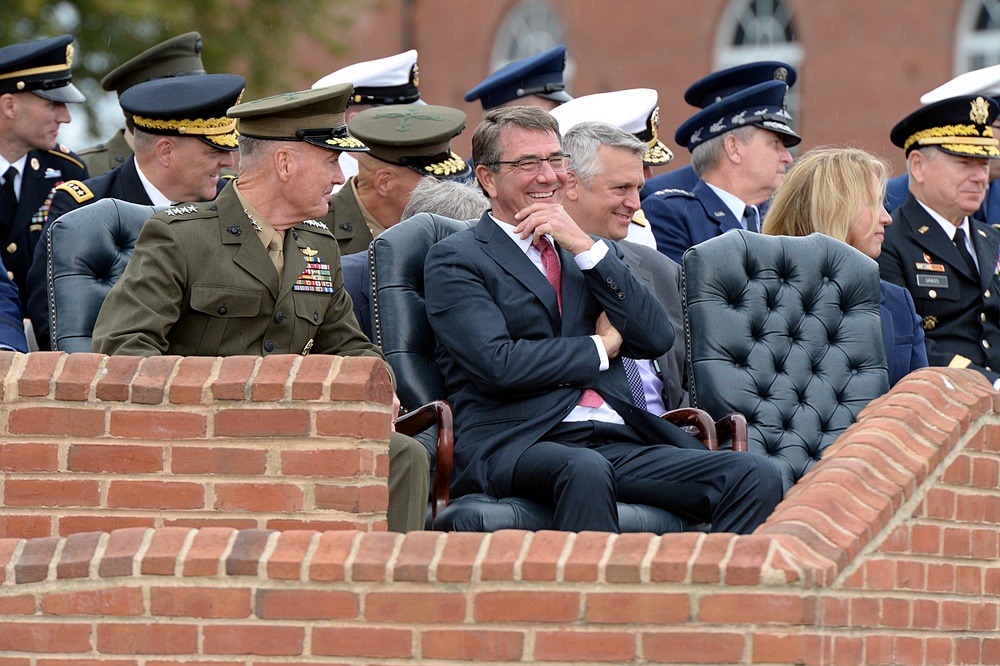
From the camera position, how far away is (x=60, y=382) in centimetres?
426

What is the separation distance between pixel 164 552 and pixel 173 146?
8.36 ft

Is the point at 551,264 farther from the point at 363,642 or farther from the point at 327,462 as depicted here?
the point at 363,642

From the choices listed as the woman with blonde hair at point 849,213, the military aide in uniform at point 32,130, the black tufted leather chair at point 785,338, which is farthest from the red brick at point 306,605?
the military aide in uniform at point 32,130

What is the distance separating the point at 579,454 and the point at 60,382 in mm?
1571

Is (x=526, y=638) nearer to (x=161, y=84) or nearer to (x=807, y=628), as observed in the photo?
(x=807, y=628)

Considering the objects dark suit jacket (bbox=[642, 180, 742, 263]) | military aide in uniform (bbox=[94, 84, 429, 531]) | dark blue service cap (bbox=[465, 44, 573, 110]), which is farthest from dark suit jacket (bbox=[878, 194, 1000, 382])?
military aide in uniform (bbox=[94, 84, 429, 531])

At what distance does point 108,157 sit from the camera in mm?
7809

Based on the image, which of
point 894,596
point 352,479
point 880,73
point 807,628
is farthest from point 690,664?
point 880,73

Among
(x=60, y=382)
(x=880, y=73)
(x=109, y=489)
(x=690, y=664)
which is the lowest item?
(x=690, y=664)

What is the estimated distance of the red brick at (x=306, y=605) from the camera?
393 centimetres

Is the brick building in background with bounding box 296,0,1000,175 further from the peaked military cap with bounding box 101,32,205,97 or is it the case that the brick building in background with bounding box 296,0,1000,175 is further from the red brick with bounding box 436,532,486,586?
the red brick with bounding box 436,532,486,586

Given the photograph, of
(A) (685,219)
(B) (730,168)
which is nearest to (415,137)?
(A) (685,219)

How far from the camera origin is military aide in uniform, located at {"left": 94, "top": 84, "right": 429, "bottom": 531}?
15.5 ft

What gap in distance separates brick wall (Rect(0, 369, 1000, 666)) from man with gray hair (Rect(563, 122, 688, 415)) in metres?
1.74
